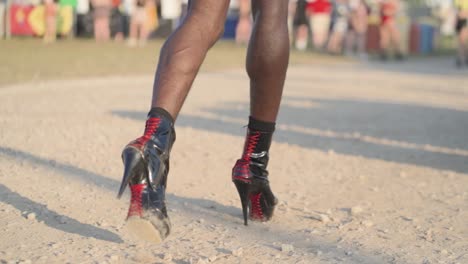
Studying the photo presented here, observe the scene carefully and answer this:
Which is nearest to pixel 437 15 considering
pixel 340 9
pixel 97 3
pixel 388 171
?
pixel 340 9

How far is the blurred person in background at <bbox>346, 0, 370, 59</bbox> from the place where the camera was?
1848cm

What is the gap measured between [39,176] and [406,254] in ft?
5.30

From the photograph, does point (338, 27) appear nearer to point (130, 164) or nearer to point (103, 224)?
point (103, 224)

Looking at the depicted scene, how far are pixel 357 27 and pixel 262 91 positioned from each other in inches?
641

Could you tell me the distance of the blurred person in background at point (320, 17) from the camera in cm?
1962

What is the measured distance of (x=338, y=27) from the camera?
63.9 feet

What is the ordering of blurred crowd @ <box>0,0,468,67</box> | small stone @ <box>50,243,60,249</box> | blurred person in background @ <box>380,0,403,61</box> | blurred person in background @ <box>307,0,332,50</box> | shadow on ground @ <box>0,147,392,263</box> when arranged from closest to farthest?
small stone @ <box>50,243,60,249</box> → shadow on ground @ <box>0,147,392,263</box> → blurred person in background @ <box>380,0,403,61</box> → blurred crowd @ <box>0,0,468,67</box> → blurred person in background @ <box>307,0,332,50</box>

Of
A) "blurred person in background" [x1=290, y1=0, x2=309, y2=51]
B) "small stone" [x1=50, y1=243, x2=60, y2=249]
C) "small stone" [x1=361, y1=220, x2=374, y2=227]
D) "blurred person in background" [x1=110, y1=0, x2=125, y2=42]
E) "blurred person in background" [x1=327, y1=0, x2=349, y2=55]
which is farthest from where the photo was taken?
"blurred person in background" [x1=110, y1=0, x2=125, y2=42]

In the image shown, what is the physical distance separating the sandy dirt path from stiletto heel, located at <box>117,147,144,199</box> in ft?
0.81

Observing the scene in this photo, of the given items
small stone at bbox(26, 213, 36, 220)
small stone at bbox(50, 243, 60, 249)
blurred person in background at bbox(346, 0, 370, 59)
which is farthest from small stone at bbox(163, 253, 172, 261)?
blurred person in background at bbox(346, 0, 370, 59)

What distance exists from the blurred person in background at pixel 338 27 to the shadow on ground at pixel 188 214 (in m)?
15.8

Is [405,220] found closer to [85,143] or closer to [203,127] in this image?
[85,143]

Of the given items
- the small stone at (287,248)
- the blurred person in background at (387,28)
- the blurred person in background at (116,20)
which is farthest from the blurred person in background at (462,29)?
the small stone at (287,248)

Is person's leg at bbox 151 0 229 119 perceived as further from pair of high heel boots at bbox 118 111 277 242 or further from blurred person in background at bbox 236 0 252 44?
→ blurred person in background at bbox 236 0 252 44
